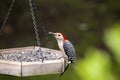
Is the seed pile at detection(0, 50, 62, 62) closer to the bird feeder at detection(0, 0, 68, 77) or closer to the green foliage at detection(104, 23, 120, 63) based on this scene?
the bird feeder at detection(0, 0, 68, 77)

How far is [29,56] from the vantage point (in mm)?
3057

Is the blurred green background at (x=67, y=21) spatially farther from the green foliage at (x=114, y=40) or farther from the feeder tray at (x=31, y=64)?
the green foliage at (x=114, y=40)

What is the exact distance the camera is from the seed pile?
2987 mm

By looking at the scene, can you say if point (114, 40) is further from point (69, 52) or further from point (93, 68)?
point (69, 52)

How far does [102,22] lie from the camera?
7.57m

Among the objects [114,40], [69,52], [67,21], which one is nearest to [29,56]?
[69,52]

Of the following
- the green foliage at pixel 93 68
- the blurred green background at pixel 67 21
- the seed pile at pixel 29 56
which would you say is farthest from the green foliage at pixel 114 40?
the blurred green background at pixel 67 21

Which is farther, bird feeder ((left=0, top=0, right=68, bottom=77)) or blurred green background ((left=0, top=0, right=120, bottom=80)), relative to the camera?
blurred green background ((left=0, top=0, right=120, bottom=80))

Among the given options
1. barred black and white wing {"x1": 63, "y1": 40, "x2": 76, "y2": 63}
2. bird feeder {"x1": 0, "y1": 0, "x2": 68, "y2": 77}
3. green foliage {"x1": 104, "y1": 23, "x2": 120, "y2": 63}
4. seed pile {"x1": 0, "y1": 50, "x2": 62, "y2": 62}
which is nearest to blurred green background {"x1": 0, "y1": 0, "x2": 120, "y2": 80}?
seed pile {"x1": 0, "y1": 50, "x2": 62, "y2": 62}

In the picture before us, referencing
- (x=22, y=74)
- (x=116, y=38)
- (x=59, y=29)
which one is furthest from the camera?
(x=59, y=29)

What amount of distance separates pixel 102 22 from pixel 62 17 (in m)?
0.73

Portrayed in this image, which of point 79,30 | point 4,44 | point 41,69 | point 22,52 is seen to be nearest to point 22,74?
point 41,69

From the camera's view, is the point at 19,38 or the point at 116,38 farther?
the point at 19,38

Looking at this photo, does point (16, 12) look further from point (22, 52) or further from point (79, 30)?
point (22, 52)
